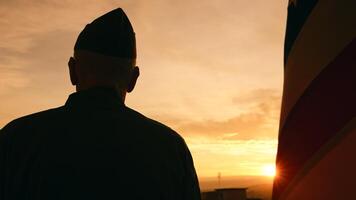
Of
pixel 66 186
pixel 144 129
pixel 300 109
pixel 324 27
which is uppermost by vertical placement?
pixel 324 27

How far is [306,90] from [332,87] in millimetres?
184

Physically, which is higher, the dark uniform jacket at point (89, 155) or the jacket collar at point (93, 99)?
the jacket collar at point (93, 99)

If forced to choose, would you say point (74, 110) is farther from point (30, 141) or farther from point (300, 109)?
point (300, 109)

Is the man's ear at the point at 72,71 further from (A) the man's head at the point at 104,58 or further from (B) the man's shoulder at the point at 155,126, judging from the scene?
(B) the man's shoulder at the point at 155,126

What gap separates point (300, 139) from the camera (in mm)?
2176

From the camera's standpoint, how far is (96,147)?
1495 mm

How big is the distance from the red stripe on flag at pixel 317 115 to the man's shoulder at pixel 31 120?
1140 mm

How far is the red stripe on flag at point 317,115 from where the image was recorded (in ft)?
6.28

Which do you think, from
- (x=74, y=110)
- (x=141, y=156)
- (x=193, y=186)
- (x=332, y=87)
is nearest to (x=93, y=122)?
(x=74, y=110)

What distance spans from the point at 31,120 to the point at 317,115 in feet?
4.07

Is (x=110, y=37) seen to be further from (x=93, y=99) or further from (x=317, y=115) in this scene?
(x=317, y=115)

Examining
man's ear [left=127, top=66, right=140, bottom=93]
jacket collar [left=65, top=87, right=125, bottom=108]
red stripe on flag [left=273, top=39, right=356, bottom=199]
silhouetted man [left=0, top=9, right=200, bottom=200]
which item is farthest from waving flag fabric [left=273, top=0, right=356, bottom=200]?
jacket collar [left=65, top=87, right=125, bottom=108]

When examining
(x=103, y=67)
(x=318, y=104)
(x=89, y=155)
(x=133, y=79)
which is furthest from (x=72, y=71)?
(x=318, y=104)

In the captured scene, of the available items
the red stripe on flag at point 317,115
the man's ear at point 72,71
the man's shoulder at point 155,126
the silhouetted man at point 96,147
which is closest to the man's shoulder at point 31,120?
the silhouetted man at point 96,147
